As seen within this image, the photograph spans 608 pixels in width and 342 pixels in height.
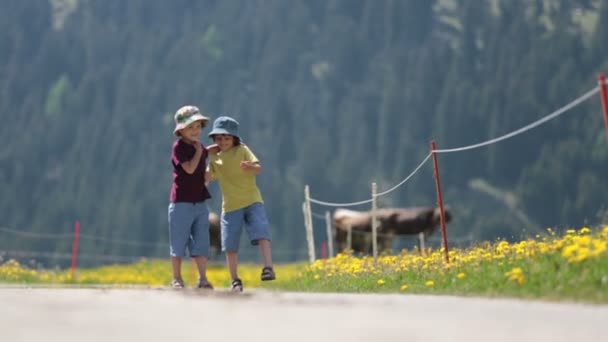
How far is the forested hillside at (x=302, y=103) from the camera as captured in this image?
120 meters

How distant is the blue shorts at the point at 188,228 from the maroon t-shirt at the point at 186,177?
0.09 m

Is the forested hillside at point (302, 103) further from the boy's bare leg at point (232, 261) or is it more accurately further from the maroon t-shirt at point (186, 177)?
the maroon t-shirt at point (186, 177)

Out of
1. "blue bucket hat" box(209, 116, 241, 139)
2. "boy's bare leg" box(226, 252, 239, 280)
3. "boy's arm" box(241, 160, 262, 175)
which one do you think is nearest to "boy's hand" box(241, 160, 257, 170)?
"boy's arm" box(241, 160, 262, 175)

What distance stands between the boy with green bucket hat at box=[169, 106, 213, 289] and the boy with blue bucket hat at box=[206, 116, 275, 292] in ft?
0.67

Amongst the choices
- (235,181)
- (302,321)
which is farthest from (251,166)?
(302,321)

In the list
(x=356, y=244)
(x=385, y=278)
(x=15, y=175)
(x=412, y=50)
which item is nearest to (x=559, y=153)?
(x=412, y=50)

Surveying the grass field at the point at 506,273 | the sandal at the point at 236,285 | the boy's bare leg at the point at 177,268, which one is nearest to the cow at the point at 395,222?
the grass field at the point at 506,273

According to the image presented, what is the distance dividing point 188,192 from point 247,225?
0.76m

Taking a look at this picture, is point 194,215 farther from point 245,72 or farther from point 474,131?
point 245,72

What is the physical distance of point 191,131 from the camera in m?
10.4

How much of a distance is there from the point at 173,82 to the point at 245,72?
11097mm

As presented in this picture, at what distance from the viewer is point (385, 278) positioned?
10.7 m

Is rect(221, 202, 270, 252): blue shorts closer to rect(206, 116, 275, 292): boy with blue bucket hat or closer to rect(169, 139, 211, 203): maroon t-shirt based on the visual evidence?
rect(206, 116, 275, 292): boy with blue bucket hat

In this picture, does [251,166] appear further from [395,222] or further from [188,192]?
[395,222]
